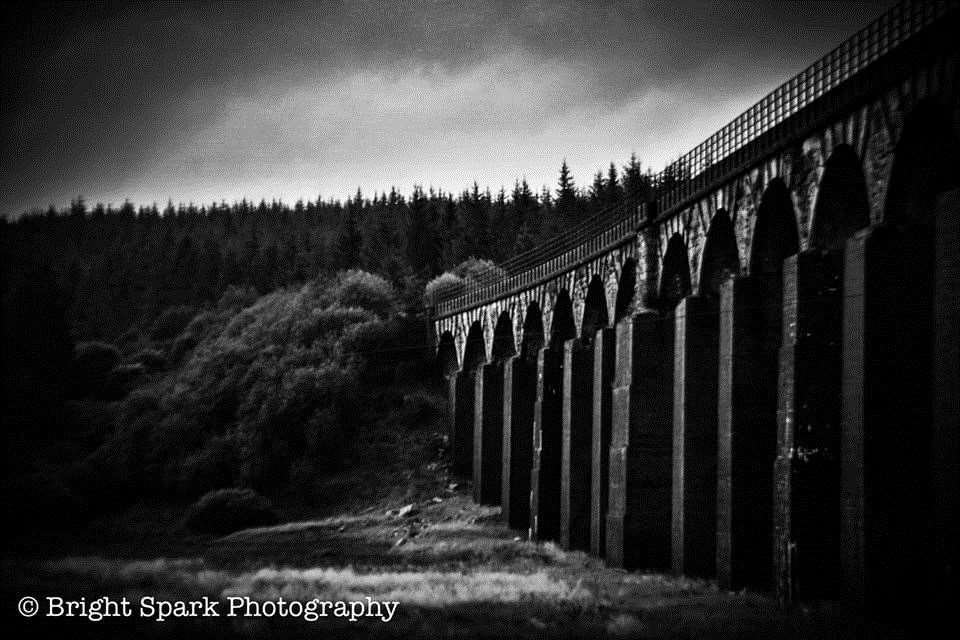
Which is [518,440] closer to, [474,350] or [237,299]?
[474,350]

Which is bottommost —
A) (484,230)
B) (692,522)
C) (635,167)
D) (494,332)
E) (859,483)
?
(692,522)

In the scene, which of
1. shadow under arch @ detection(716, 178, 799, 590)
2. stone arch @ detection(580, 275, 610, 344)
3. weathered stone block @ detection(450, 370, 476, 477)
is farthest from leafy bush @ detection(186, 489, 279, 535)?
shadow under arch @ detection(716, 178, 799, 590)

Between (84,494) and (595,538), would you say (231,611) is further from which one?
(84,494)

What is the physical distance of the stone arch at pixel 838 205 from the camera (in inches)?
841

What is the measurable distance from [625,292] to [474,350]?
71.7ft

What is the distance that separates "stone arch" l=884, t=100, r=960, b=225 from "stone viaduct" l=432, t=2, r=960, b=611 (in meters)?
0.03

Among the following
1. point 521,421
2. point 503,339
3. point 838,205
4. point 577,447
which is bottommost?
point 577,447

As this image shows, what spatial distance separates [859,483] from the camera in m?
18.1

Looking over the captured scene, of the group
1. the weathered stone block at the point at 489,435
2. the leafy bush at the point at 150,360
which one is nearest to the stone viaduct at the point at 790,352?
the weathered stone block at the point at 489,435

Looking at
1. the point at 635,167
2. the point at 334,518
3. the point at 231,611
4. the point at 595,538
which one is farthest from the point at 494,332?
the point at 635,167

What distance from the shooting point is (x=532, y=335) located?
147ft

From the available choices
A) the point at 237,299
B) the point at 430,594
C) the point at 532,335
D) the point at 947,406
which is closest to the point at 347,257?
the point at 237,299

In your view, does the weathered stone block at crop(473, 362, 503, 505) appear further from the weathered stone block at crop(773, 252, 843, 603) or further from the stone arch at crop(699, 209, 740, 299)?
the weathered stone block at crop(773, 252, 843, 603)

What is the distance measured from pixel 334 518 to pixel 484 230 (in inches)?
2183
